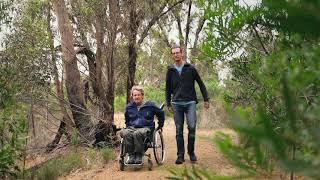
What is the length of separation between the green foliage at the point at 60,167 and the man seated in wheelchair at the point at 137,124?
1.13 meters

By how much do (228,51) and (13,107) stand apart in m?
3.52

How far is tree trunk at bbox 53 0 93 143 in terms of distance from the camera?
438 inches

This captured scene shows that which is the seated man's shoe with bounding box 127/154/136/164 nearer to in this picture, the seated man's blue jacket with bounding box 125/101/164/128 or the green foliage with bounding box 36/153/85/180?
the seated man's blue jacket with bounding box 125/101/164/128

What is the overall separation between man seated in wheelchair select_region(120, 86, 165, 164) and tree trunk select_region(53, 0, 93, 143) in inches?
128

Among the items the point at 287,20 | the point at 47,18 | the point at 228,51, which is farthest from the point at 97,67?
the point at 287,20

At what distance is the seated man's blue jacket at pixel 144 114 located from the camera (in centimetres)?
778

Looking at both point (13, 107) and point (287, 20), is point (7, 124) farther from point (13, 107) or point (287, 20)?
point (287, 20)

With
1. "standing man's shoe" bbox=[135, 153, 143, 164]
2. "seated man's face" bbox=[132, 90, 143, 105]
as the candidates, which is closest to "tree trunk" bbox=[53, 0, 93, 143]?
"seated man's face" bbox=[132, 90, 143, 105]

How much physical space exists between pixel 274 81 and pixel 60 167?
5.72m

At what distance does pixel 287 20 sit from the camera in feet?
2.36

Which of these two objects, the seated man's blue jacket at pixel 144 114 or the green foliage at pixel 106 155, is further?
the green foliage at pixel 106 155

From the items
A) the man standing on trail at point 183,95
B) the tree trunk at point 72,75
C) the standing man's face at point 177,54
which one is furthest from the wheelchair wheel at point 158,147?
the tree trunk at point 72,75

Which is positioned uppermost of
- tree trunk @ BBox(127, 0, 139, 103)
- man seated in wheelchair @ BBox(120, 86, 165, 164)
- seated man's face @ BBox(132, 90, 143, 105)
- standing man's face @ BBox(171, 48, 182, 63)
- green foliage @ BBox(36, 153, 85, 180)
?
tree trunk @ BBox(127, 0, 139, 103)

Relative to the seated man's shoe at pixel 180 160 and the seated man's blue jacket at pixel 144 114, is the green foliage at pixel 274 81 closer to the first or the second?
the seated man's shoe at pixel 180 160
